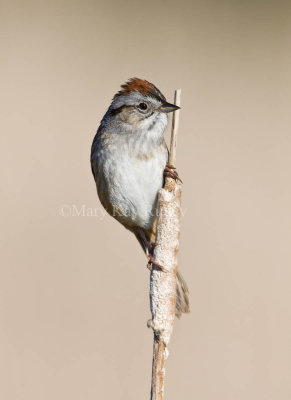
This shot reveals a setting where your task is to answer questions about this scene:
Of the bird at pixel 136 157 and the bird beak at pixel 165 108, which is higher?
the bird beak at pixel 165 108

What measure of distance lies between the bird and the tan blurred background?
786 mm

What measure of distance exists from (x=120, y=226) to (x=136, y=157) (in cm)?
116

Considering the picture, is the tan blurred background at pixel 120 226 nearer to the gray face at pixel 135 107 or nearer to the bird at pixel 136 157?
the bird at pixel 136 157

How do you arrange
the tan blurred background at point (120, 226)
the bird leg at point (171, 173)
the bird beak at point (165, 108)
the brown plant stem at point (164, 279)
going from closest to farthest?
the brown plant stem at point (164, 279) < the bird leg at point (171, 173) < the bird beak at point (165, 108) < the tan blurred background at point (120, 226)

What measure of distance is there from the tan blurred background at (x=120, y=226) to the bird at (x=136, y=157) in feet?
2.58

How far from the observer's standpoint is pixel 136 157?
243 centimetres

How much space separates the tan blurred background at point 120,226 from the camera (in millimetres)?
3035

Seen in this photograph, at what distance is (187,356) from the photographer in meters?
3.07

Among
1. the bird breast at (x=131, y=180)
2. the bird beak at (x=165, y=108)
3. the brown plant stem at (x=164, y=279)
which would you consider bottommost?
the brown plant stem at (x=164, y=279)

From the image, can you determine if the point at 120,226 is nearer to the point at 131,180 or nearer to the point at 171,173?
the point at 131,180

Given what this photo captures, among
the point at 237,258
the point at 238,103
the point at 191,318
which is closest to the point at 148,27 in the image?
the point at 238,103

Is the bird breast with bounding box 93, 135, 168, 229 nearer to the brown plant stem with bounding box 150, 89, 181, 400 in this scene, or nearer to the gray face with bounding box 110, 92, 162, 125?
the gray face with bounding box 110, 92, 162, 125

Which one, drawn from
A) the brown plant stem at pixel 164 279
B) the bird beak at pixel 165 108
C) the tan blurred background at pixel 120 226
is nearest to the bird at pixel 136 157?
the bird beak at pixel 165 108

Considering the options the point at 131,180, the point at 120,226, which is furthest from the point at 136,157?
the point at 120,226
